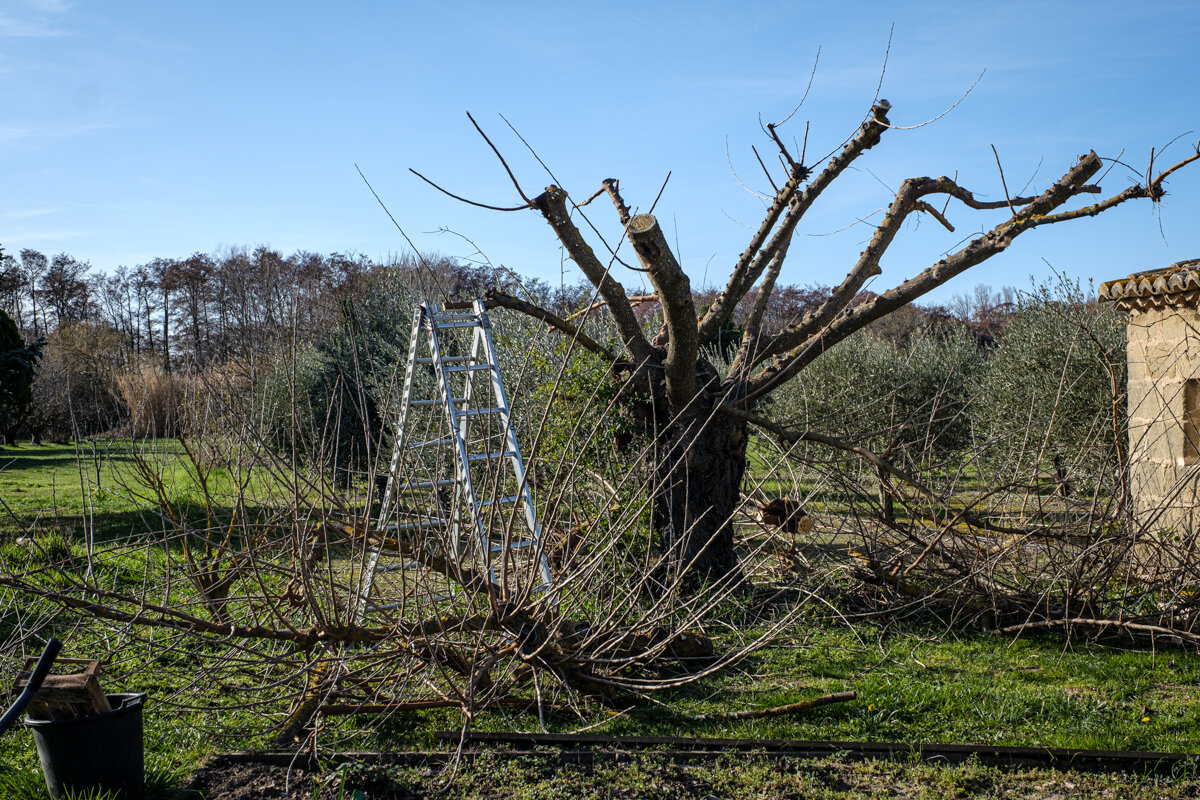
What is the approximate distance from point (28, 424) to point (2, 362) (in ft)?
32.7

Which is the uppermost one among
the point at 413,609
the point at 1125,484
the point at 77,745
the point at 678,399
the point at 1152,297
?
the point at 1152,297

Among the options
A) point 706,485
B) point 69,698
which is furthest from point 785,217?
point 69,698

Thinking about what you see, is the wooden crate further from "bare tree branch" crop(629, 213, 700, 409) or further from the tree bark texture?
the tree bark texture

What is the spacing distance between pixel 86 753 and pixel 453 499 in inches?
65.6

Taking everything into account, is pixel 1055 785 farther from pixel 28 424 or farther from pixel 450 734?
pixel 28 424

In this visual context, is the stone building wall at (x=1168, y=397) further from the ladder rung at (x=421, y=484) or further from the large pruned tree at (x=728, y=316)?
the ladder rung at (x=421, y=484)

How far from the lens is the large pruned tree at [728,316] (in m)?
5.84

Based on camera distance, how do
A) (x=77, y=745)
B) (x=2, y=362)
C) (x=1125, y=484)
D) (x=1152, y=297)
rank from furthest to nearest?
(x=2, y=362) → (x=1152, y=297) → (x=1125, y=484) → (x=77, y=745)

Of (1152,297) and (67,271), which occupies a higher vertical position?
(67,271)

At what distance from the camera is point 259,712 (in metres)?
4.01

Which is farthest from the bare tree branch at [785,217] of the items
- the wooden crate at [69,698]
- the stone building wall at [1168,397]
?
the wooden crate at [69,698]

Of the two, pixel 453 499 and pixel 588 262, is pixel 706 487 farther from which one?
pixel 453 499

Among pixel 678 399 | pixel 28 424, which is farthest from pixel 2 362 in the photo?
pixel 678 399

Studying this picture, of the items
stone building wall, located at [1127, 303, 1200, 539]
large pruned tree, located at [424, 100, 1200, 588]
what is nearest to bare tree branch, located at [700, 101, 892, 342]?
large pruned tree, located at [424, 100, 1200, 588]
